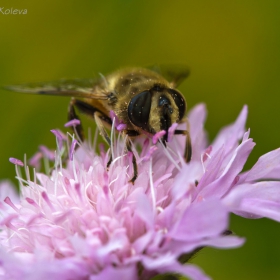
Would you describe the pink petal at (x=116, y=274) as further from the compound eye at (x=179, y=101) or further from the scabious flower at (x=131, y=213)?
the compound eye at (x=179, y=101)

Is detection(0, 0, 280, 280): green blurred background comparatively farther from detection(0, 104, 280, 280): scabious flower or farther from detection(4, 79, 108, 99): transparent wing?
detection(0, 104, 280, 280): scabious flower

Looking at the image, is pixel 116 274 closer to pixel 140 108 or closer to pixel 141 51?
pixel 140 108

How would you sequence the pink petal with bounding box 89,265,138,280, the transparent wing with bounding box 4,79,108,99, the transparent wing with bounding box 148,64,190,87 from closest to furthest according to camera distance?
the pink petal with bounding box 89,265,138,280 < the transparent wing with bounding box 4,79,108,99 < the transparent wing with bounding box 148,64,190,87

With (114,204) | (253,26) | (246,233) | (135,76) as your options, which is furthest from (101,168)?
(253,26)

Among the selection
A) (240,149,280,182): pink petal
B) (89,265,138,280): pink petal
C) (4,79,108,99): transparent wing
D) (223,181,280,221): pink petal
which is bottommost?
(89,265,138,280): pink petal

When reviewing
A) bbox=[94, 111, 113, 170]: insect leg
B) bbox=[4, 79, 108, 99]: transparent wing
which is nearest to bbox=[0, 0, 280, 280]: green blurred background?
bbox=[4, 79, 108, 99]: transparent wing

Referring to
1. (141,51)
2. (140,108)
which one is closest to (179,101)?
(140,108)
